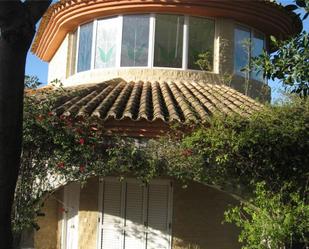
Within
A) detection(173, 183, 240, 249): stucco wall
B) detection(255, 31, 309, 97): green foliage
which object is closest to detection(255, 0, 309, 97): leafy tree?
detection(255, 31, 309, 97): green foliage

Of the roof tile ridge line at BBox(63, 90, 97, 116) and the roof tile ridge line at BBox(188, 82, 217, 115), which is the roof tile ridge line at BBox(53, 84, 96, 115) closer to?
the roof tile ridge line at BBox(63, 90, 97, 116)

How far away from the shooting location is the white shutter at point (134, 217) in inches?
491

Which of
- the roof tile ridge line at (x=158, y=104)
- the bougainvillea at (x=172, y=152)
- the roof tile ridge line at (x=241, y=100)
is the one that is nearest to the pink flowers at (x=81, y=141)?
the bougainvillea at (x=172, y=152)

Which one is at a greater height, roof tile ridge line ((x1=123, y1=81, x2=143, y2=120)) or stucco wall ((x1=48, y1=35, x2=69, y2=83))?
stucco wall ((x1=48, y1=35, x2=69, y2=83))

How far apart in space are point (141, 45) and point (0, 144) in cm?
1079

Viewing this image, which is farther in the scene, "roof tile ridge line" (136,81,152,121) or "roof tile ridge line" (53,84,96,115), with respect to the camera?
"roof tile ridge line" (53,84,96,115)

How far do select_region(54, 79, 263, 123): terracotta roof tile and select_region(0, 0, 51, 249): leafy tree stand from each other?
6495 millimetres

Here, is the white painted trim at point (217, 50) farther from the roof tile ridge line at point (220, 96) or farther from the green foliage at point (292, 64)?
the green foliage at point (292, 64)

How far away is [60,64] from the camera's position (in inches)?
677

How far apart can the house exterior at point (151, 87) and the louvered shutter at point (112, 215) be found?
0.02m

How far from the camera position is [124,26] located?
14.4 meters

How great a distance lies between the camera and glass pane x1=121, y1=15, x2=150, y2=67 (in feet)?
46.6

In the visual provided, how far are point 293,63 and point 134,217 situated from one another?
7640mm

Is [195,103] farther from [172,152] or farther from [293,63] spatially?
[293,63]
